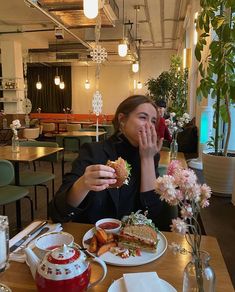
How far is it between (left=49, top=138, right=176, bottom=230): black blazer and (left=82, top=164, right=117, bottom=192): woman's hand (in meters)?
0.22

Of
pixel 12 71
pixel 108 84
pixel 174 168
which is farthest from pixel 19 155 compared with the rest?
pixel 108 84

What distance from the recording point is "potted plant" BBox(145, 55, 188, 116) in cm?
649

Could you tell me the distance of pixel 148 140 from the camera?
129 cm

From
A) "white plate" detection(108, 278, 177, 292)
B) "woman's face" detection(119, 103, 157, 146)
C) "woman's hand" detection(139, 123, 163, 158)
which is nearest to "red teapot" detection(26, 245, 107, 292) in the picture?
"white plate" detection(108, 278, 177, 292)

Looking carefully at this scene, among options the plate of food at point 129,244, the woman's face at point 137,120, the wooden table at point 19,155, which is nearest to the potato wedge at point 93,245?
the plate of food at point 129,244

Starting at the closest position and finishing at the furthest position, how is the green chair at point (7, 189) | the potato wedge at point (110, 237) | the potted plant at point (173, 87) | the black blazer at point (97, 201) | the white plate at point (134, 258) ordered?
the white plate at point (134, 258), the potato wedge at point (110, 237), the black blazer at point (97, 201), the green chair at point (7, 189), the potted plant at point (173, 87)

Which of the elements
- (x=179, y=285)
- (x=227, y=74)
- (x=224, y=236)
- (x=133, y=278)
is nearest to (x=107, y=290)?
(x=133, y=278)

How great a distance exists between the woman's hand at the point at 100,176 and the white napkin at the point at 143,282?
0.29m

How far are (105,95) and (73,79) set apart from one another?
1687 millimetres

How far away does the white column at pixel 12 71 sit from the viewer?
8484 mm

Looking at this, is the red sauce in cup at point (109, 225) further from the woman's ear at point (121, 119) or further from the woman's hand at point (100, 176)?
the woman's ear at point (121, 119)

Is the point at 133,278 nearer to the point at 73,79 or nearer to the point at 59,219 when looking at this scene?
the point at 59,219

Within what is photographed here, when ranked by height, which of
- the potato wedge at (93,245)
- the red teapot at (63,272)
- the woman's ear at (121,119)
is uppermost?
the woman's ear at (121,119)

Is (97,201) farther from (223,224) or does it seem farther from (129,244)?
(223,224)
